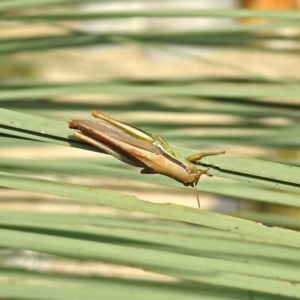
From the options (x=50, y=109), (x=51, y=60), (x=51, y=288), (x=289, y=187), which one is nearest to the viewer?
(x=289, y=187)

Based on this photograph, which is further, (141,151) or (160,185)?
(160,185)

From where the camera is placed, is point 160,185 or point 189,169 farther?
point 160,185

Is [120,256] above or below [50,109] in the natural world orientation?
below

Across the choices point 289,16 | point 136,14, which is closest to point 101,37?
point 136,14

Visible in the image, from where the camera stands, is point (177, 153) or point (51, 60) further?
point (51, 60)

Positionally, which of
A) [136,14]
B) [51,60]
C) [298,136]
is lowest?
[298,136]

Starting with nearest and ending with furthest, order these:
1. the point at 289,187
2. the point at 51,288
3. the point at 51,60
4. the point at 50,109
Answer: the point at 289,187 < the point at 51,288 < the point at 50,109 < the point at 51,60

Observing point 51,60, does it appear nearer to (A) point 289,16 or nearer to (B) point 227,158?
(A) point 289,16
